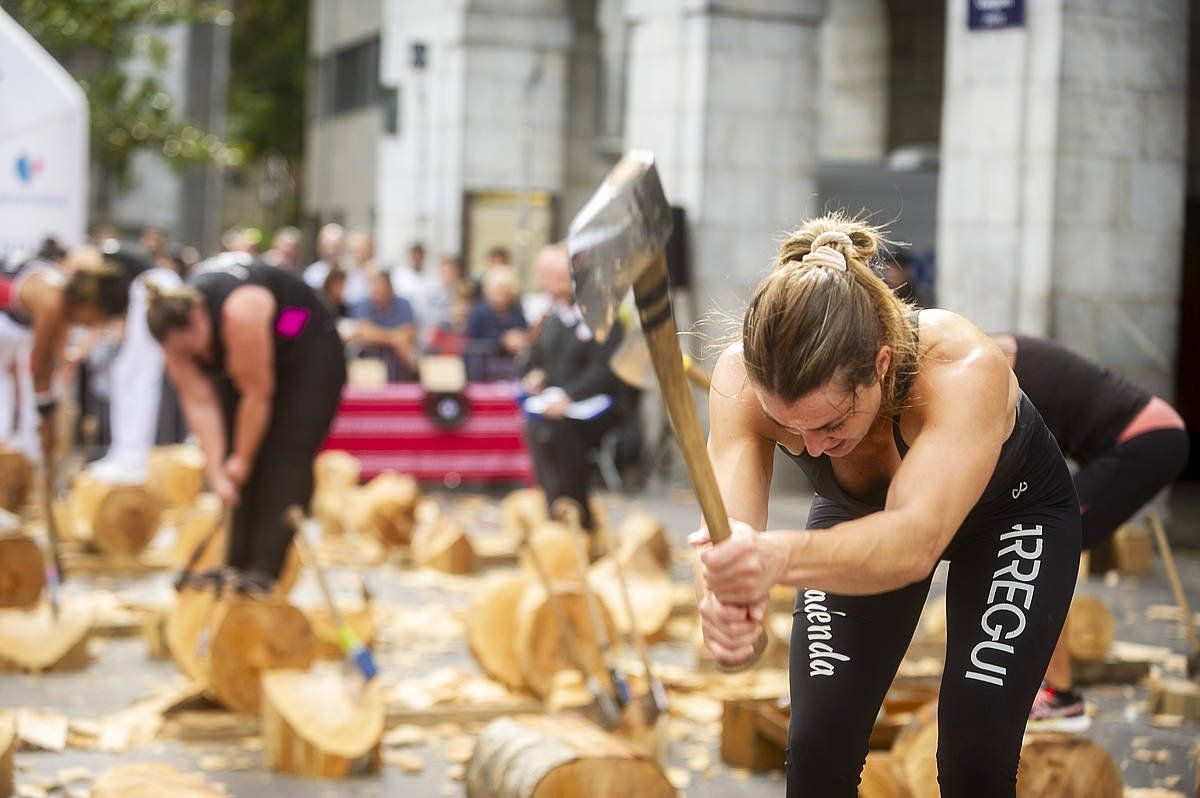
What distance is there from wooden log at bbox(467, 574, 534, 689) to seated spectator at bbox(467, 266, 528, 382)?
8.11m

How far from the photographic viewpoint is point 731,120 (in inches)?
600

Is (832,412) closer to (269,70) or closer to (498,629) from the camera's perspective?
(498,629)

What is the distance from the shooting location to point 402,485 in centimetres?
1189

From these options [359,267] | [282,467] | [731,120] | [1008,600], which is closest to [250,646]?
[282,467]

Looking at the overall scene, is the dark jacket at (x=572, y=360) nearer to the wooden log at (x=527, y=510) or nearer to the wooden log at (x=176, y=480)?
the wooden log at (x=527, y=510)

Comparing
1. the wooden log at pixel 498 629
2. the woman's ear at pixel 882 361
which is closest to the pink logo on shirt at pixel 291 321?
the wooden log at pixel 498 629

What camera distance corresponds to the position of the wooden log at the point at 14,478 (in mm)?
12438

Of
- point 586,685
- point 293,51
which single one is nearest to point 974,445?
point 586,685

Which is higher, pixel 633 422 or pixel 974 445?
pixel 974 445

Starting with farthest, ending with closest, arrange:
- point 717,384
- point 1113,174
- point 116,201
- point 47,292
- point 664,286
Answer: point 116,201, point 1113,174, point 47,292, point 717,384, point 664,286

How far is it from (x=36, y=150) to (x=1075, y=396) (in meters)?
8.90

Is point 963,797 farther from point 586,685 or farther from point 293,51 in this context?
point 293,51

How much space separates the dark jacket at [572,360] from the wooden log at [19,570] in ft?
11.7

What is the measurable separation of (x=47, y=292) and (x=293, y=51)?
1521 inches
